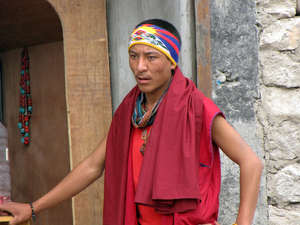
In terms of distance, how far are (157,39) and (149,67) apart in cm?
14

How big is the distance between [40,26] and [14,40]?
482 millimetres

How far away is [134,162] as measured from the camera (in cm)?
175

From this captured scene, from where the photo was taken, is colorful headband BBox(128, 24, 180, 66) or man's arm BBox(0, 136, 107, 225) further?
man's arm BBox(0, 136, 107, 225)

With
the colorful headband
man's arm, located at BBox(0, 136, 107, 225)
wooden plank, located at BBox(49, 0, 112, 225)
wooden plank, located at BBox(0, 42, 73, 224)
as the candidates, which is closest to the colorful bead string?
wooden plank, located at BBox(0, 42, 73, 224)

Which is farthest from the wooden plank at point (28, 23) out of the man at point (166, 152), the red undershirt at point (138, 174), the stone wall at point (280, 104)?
the stone wall at point (280, 104)

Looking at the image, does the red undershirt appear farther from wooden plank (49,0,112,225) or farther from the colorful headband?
wooden plank (49,0,112,225)

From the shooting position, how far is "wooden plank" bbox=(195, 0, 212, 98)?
7.55 ft

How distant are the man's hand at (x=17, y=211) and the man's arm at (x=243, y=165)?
107 centimetres


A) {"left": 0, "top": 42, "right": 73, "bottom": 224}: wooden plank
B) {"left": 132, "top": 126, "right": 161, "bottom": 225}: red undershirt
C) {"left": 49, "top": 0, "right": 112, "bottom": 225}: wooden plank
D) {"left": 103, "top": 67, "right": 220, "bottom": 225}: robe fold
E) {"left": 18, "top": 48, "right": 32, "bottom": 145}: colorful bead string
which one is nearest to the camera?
{"left": 103, "top": 67, "right": 220, "bottom": 225}: robe fold

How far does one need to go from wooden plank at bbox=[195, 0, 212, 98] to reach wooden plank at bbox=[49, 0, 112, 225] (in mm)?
665

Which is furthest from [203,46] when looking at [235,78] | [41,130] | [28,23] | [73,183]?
[41,130]

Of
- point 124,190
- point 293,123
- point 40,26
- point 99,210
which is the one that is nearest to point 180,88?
point 124,190

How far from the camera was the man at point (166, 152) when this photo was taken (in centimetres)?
157

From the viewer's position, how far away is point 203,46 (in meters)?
2.31
